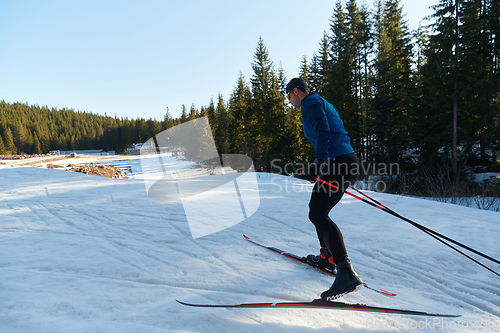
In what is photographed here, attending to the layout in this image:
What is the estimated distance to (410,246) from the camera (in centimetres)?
331

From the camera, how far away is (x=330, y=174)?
2289mm

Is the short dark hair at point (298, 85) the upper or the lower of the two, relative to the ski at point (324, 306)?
upper

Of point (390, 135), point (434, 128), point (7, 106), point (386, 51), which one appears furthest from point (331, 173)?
point (7, 106)

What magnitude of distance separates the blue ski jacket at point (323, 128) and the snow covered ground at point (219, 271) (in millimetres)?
1330

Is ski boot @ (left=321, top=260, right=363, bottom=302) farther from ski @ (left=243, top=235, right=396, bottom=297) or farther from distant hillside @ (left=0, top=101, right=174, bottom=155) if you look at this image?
distant hillside @ (left=0, top=101, right=174, bottom=155)

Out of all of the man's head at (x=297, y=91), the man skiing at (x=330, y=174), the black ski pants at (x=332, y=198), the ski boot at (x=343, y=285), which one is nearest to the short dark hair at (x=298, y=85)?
the man's head at (x=297, y=91)

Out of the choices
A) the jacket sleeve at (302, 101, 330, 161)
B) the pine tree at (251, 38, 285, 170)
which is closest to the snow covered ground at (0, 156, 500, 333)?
the jacket sleeve at (302, 101, 330, 161)

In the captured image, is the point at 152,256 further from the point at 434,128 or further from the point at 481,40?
the point at 481,40

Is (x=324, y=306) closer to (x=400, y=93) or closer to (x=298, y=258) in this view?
(x=298, y=258)

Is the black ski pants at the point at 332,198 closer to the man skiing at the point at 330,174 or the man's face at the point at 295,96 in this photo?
the man skiing at the point at 330,174

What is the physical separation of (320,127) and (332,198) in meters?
0.65

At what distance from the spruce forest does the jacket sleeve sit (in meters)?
11.9

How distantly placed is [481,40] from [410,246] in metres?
17.2

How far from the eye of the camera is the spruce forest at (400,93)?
45.2 feet
